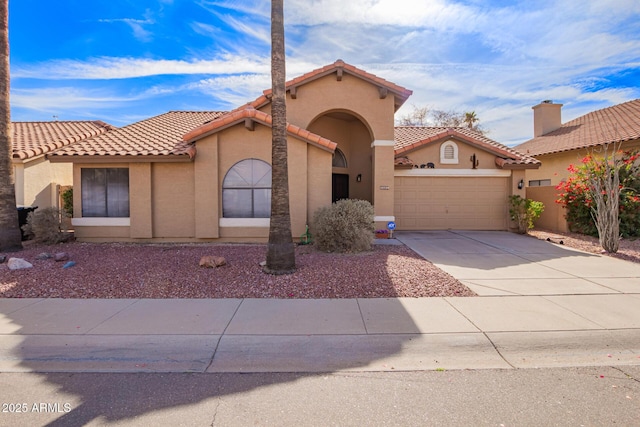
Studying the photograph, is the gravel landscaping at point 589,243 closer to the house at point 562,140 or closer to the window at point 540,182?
the house at point 562,140

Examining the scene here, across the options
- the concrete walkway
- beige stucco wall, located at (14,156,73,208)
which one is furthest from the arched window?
beige stucco wall, located at (14,156,73,208)

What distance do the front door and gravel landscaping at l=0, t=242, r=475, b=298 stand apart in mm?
5623

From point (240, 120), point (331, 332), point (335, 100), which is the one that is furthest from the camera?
point (335, 100)

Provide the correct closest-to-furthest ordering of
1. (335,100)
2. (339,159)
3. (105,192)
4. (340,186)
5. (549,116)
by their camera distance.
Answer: (105,192) < (335,100) < (340,186) < (339,159) < (549,116)

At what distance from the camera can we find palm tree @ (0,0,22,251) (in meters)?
9.63

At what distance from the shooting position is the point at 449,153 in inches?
575

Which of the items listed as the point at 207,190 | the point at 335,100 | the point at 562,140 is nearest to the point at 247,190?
the point at 207,190

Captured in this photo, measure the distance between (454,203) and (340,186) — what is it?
4676 mm

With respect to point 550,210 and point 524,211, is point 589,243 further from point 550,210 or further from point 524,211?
point 550,210

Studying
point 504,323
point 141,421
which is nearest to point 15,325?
point 141,421

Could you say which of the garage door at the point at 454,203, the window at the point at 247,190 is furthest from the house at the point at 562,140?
the window at the point at 247,190

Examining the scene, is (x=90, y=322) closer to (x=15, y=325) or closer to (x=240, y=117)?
(x=15, y=325)

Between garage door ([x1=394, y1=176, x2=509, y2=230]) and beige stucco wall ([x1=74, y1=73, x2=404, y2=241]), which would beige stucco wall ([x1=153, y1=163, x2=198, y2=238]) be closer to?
beige stucco wall ([x1=74, y1=73, x2=404, y2=241])

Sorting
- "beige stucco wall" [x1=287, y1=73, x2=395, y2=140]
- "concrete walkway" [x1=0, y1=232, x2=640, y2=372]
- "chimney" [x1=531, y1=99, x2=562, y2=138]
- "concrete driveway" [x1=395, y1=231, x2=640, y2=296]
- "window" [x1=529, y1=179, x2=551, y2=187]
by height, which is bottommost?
"concrete walkway" [x1=0, y1=232, x2=640, y2=372]
